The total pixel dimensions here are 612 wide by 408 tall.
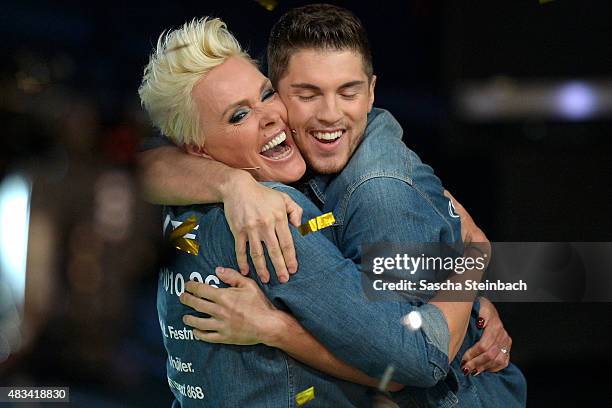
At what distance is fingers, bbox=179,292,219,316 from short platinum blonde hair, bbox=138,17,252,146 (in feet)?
1.15

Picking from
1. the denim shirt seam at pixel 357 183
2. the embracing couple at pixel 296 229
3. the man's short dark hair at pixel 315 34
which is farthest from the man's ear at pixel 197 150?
the denim shirt seam at pixel 357 183

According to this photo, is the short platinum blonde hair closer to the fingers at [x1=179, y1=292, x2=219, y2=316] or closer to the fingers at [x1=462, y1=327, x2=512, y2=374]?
the fingers at [x1=179, y1=292, x2=219, y2=316]

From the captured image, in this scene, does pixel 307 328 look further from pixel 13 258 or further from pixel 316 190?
pixel 13 258

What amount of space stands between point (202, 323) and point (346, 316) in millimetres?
311

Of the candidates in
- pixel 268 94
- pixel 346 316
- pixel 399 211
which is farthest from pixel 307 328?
pixel 268 94

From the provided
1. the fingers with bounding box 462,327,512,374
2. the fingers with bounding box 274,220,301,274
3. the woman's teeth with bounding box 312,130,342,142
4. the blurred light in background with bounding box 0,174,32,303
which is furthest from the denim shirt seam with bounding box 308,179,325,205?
the blurred light in background with bounding box 0,174,32,303

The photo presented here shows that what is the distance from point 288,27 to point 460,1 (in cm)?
39

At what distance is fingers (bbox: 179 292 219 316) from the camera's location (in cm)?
178

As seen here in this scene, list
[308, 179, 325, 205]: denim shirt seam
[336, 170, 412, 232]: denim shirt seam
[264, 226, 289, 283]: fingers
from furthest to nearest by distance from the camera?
[308, 179, 325, 205]: denim shirt seam, [336, 170, 412, 232]: denim shirt seam, [264, 226, 289, 283]: fingers

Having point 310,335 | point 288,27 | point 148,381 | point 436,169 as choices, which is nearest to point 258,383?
point 310,335

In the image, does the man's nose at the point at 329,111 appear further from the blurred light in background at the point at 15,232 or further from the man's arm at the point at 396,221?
the blurred light in background at the point at 15,232

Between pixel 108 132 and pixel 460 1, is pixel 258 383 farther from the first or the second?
pixel 460 1

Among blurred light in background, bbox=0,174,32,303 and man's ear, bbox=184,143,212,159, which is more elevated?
man's ear, bbox=184,143,212,159

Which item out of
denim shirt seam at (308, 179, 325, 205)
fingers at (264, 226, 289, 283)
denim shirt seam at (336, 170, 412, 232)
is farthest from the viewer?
denim shirt seam at (308, 179, 325, 205)
